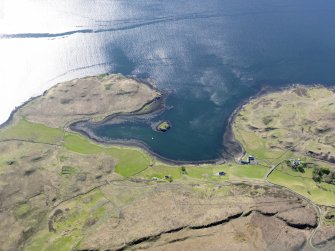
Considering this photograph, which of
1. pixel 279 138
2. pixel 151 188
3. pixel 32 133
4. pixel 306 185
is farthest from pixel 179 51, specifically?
pixel 306 185

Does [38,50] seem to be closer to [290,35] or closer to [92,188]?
[92,188]

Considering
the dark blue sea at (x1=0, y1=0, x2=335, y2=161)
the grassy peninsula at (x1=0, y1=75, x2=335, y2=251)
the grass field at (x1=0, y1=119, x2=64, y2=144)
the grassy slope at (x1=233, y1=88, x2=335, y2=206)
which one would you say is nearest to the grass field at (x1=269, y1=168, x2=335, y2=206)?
the grassy slope at (x1=233, y1=88, x2=335, y2=206)

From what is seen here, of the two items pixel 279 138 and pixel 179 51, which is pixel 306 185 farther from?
pixel 179 51

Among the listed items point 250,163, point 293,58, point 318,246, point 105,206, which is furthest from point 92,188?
point 293,58

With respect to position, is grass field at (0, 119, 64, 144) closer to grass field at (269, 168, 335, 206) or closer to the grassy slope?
the grassy slope

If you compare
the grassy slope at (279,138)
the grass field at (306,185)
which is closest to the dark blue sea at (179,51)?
the grassy slope at (279,138)

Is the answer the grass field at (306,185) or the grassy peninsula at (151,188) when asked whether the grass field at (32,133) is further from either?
the grass field at (306,185)
